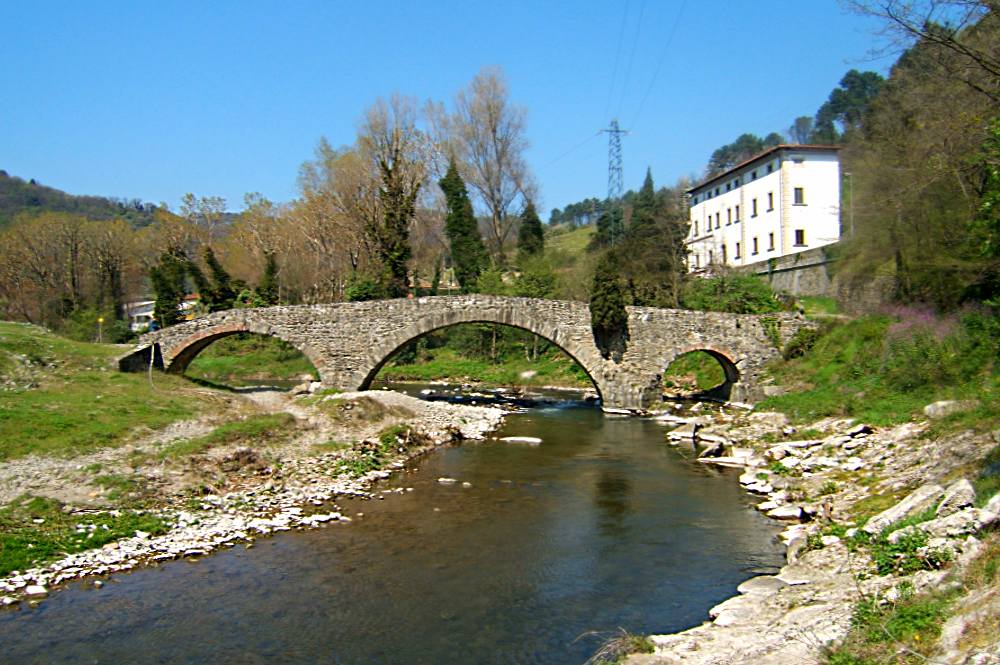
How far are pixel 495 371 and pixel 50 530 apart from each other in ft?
107

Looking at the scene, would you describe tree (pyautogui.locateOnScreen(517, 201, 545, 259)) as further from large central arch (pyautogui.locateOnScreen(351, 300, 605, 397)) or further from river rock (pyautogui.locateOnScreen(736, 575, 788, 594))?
river rock (pyautogui.locateOnScreen(736, 575, 788, 594))

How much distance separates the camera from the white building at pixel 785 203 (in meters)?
43.9

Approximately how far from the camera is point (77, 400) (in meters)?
18.3

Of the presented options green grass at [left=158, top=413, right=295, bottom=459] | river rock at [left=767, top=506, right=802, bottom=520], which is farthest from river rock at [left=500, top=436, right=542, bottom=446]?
river rock at [left=767, top=506, right=802, bottom=520]

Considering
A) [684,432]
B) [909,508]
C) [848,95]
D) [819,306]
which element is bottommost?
[684,432]

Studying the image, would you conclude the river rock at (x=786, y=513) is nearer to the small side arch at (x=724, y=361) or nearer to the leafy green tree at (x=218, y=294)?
the small side arch at (x=724, y=361)

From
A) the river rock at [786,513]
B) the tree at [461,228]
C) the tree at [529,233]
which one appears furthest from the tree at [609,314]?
the tree at [529,233]

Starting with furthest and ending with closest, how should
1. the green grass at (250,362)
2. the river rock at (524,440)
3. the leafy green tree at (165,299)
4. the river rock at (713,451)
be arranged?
the green grass at (250,362) < the leafy green tree at (165,299) < the river rock at (524,440) < the river rock at (713,451)

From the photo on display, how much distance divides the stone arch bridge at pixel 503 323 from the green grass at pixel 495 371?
33.4 feet

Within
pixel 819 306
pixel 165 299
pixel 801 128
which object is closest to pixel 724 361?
pixel 819 306

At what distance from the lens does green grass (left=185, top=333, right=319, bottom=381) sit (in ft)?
148

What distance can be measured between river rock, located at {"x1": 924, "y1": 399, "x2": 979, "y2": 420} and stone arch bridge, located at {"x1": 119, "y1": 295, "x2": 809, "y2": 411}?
12856 mm

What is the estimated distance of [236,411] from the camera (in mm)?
20781

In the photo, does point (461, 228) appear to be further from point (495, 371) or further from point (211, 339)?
point (211, 339)
